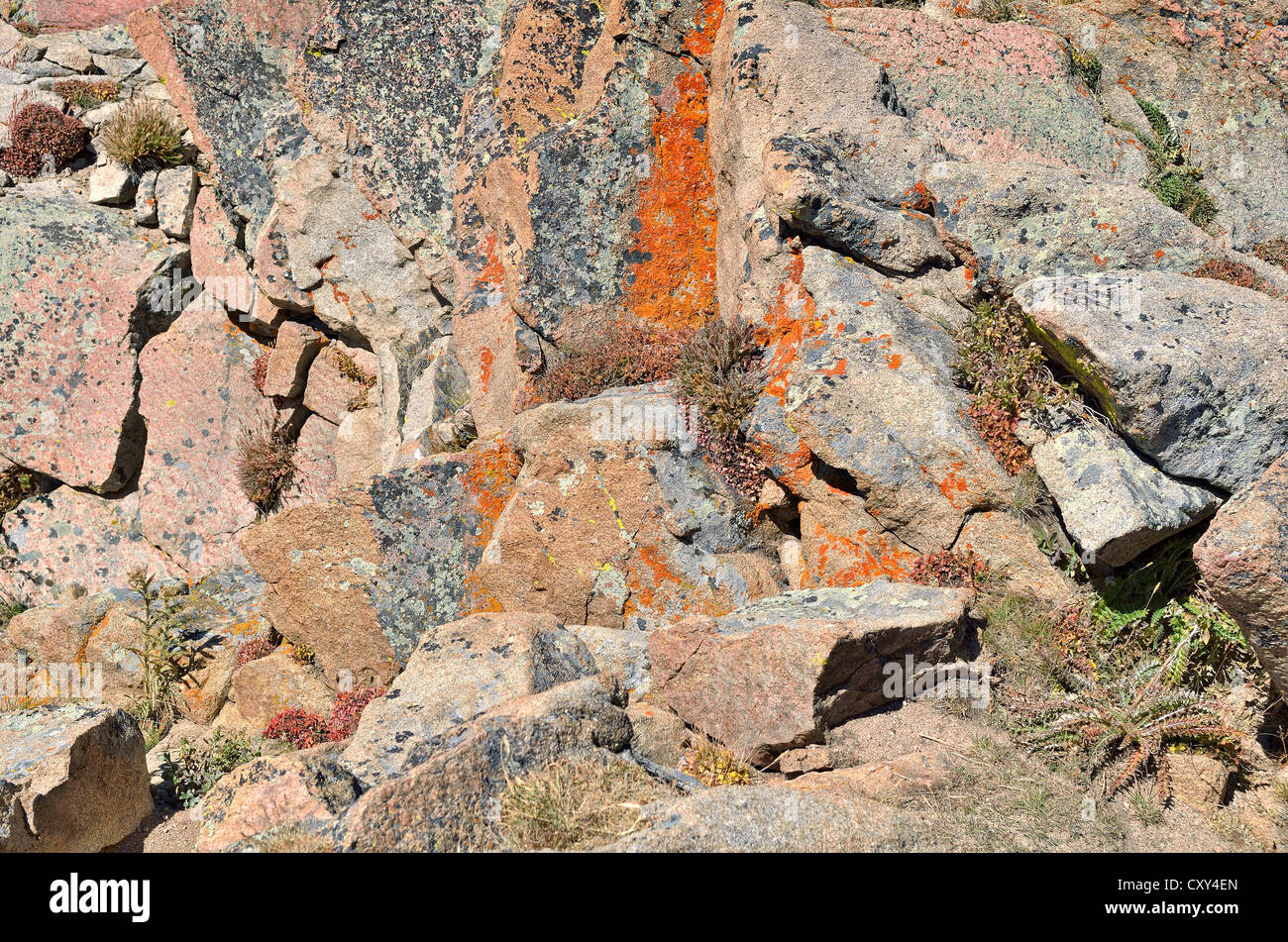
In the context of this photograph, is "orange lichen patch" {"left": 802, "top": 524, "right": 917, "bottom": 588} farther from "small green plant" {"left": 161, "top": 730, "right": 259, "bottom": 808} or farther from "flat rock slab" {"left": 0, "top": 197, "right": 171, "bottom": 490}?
"flat rock slab" {"left": 0, "top": 197, "right": 171, "bottom": 490}

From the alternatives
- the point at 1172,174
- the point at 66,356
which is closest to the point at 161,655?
the point at 66,356

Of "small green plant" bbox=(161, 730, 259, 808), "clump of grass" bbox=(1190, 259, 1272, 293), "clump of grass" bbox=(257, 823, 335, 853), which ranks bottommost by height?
"small green plant" bbox=(161, 730, 259, 808)

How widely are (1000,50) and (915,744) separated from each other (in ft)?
24.9

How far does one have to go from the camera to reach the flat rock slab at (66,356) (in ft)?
40.8

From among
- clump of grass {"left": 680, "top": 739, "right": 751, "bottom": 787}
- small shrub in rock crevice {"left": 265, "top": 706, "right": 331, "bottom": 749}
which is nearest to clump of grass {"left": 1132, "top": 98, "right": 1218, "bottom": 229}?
clump of grass {"left": 680, "top": 739, "right": 751, "bottom": 787}

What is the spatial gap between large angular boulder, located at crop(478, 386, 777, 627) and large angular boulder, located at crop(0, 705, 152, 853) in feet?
10.9

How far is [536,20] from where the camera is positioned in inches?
431

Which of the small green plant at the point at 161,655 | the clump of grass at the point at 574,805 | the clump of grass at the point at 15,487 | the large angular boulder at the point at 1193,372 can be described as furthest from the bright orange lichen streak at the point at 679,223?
the clump of grass at the point at 15,487

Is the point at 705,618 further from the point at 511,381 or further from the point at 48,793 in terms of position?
the point at 48,793

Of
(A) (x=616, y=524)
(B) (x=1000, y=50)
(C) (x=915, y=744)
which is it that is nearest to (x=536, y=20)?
(B) (x=1000, y=50)

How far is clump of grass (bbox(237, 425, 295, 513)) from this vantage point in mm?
12273

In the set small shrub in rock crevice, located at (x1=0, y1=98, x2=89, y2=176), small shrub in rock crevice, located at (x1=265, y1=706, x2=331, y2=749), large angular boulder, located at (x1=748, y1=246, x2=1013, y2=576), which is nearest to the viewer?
large angular boulder, located at (x1=748, y1=246, x2=1013, y2=576)

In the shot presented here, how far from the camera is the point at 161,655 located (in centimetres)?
1059

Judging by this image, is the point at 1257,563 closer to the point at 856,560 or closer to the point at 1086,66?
the point at 856,560
